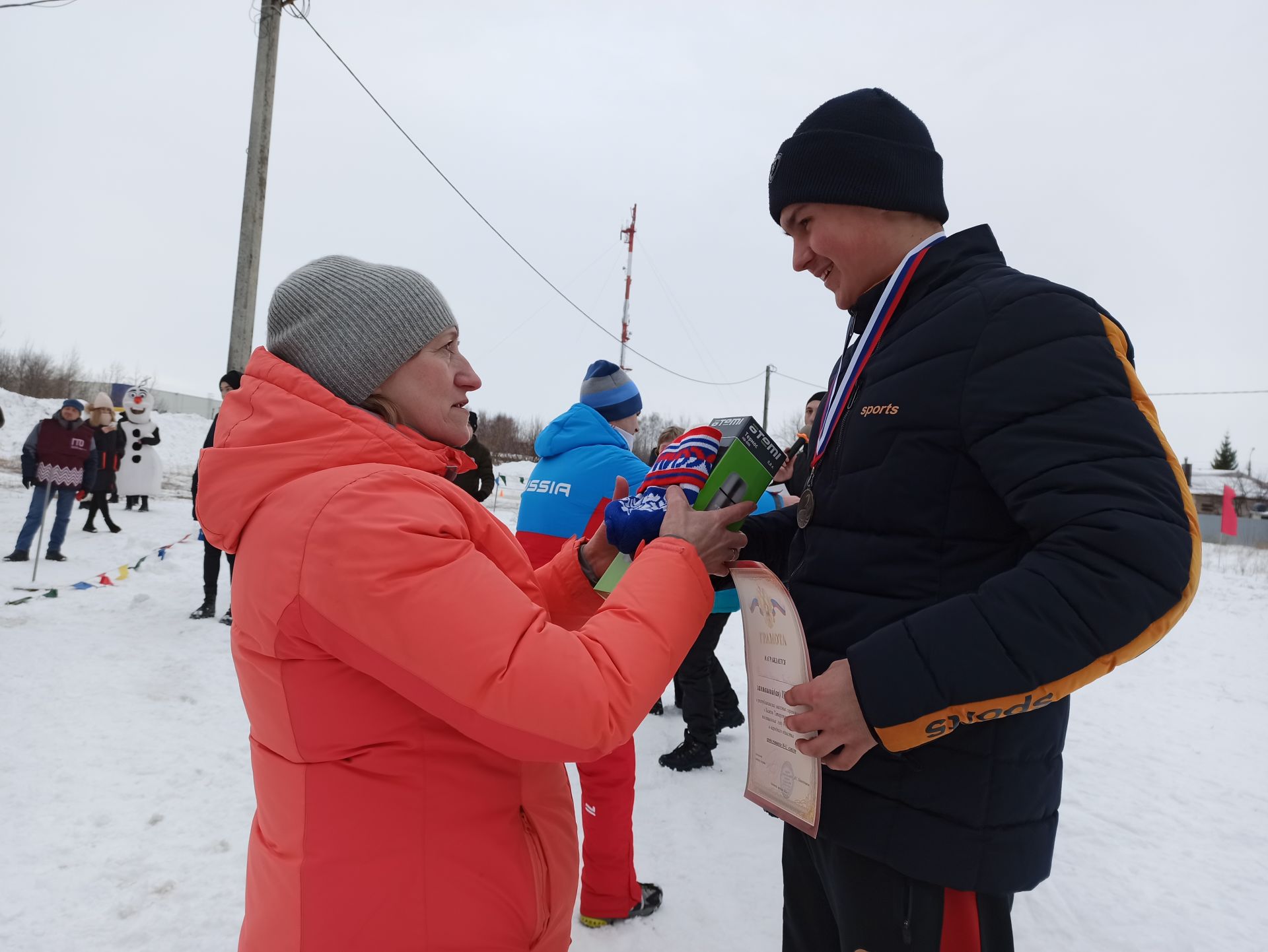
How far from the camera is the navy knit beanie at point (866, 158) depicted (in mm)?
1420

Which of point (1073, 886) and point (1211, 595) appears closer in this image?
point (1073, 886)

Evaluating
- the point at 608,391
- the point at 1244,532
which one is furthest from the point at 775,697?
the point at 1244,532

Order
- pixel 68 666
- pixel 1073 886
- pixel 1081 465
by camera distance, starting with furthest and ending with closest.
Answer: pixel 68 666 < pixel 1073 886 < pixel 1081 465

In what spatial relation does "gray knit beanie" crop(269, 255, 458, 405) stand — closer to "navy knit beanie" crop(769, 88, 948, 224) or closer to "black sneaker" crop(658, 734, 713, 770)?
"navy knit beanie" crop(769, 88, 948, 224)

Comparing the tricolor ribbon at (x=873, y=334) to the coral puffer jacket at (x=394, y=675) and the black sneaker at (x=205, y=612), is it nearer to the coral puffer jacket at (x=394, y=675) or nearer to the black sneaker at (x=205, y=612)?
the coral puffer jacket at (x=394, y=675)

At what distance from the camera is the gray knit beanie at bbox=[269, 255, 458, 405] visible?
1.37m

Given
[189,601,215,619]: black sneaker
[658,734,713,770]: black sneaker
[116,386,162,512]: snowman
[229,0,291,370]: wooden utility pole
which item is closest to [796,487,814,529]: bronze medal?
[658,734,713,770]: black sneaker

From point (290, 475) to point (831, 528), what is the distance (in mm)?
961

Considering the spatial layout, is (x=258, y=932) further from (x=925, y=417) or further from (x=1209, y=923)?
(x=1209, y=923)

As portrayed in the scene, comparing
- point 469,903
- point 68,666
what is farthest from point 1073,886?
point 68,666

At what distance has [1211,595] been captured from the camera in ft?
39.2

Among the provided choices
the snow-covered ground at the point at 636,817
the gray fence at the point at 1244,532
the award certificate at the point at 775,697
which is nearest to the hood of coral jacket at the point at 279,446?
the award certificate at the point at 775,697

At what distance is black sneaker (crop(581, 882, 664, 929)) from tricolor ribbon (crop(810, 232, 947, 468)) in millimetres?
2132

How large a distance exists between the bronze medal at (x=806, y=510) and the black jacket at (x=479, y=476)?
3.51 metres
